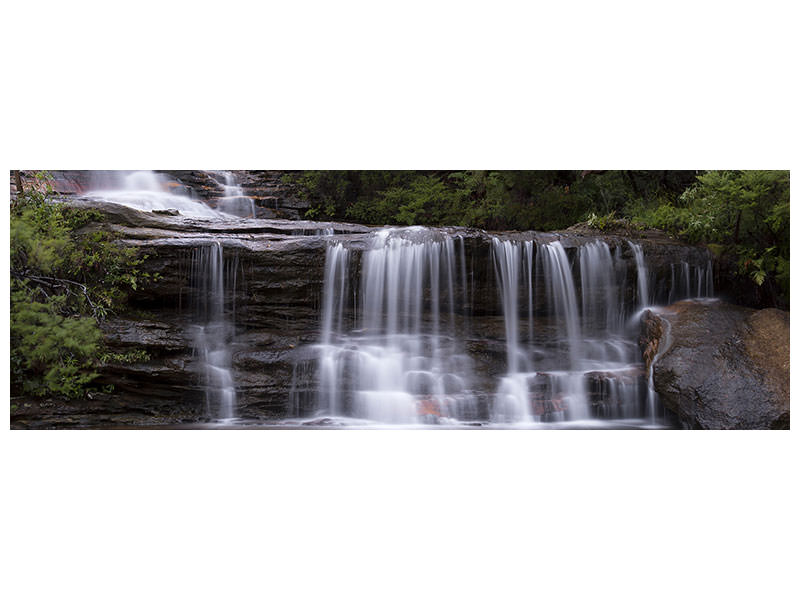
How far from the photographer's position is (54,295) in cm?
414

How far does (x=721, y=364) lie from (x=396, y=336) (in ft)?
8.68

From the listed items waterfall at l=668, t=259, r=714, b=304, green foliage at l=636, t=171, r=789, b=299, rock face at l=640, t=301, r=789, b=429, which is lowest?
rock face at l=640, t=301, r=789, b=429

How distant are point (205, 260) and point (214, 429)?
144 cm

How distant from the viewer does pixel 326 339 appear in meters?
4.57

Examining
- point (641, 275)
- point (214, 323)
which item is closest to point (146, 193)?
point (214, 323)

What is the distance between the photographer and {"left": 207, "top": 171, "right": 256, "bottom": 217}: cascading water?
4.45m

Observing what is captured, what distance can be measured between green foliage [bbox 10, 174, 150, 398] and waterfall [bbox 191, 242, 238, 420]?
73 cm

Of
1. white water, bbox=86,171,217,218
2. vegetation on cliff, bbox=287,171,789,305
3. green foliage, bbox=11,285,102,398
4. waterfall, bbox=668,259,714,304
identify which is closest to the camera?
green foliage, bbox=11,285,102,398

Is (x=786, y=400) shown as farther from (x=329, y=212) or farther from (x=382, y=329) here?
(x=329, y=212)

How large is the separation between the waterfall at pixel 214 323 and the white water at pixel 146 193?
0.44 metres

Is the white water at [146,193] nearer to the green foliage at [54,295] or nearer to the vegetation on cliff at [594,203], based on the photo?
the green foliage at [54,295]

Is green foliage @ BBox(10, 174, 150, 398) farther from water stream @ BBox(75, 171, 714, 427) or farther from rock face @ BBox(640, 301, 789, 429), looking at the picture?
rock face @ BBox(640, 301, 789, 429)

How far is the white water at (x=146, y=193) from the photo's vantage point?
427 centimetres

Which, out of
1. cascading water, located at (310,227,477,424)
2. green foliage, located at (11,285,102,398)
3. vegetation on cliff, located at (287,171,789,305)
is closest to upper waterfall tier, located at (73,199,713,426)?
cascading water, located at (310,227,477,424)
